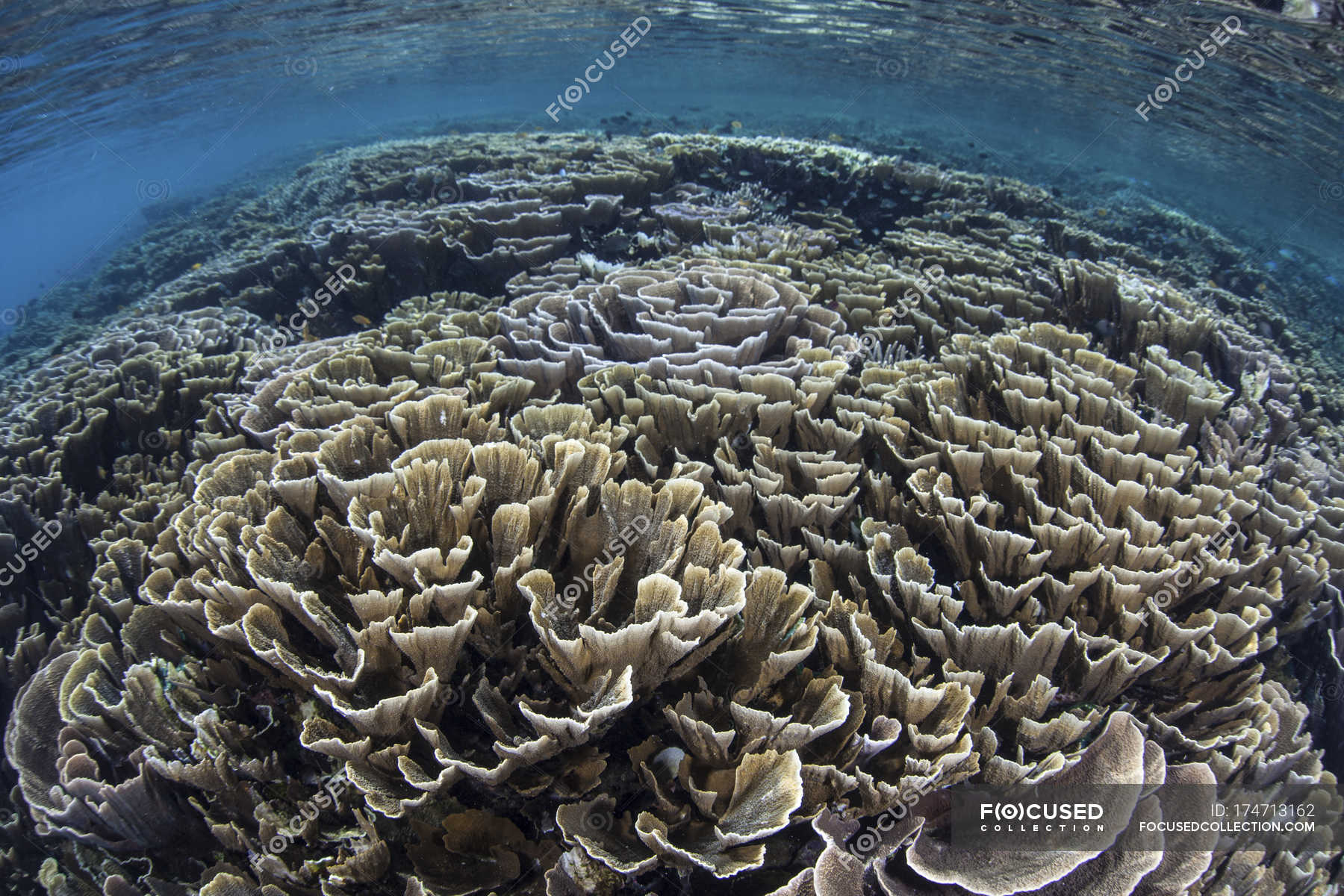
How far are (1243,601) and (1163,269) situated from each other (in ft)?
40.2

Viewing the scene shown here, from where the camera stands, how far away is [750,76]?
56.6 metres

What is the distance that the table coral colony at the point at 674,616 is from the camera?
2150 millimetres

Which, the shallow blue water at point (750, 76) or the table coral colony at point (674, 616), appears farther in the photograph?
the shallow blue water at point (750, 76)

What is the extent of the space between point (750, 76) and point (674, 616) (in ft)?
215

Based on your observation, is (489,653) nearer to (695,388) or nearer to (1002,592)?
(695,388)

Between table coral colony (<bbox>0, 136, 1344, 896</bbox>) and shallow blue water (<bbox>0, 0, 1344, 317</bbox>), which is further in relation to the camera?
shallow blue water (<bbox>0, 0, 1344, 317</bbox>)

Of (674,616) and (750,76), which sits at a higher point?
(674,616)

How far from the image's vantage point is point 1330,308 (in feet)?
73.9

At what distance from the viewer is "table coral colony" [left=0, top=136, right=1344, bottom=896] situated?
2.15m

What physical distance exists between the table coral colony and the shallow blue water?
517 inches

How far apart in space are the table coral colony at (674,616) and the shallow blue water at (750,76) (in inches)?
517

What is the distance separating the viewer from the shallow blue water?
21594 millimetres

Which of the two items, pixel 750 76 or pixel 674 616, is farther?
pixel 750 76

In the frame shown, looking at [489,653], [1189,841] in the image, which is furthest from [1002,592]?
[489,653]
